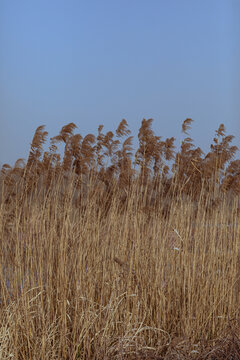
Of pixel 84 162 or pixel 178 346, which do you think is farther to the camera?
pixel 84 162

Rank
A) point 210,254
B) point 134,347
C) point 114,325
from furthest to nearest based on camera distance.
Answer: point 210,254
point 114,325
point 134,347

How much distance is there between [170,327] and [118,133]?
1589mm

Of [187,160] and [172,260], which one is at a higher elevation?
[187,160]

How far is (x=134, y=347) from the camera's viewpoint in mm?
2408

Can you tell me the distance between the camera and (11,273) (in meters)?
2.69

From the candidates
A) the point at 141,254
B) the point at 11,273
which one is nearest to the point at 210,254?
the point at 141,254

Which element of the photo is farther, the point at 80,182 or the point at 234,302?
the point at 80,182

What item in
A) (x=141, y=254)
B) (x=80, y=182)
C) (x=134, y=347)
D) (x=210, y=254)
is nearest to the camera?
(x=134, y=347)

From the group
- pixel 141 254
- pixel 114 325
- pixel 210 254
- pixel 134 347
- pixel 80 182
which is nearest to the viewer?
pixel 134 347

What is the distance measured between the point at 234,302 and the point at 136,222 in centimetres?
88

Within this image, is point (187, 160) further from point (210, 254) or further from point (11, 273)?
point (11, 273)

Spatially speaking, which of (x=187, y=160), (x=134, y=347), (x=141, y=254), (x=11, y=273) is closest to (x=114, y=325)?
(x=134, y=347)

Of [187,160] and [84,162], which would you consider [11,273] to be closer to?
[84,162]

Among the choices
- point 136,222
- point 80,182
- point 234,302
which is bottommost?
point 234,302
